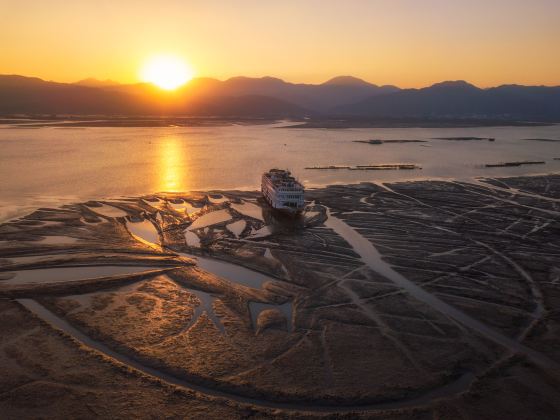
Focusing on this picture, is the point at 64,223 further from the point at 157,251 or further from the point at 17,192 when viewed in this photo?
the point at 17,192

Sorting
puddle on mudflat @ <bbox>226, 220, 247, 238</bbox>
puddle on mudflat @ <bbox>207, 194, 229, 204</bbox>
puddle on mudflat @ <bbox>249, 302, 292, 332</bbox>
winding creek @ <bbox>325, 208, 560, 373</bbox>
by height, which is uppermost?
puddle on mudflat @ <bbox>207, 194, 229, 204</bbox>

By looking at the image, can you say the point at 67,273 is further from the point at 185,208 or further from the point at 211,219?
the point at 185,208

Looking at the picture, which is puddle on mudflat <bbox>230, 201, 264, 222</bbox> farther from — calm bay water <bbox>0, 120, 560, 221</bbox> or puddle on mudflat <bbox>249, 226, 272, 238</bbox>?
calm bay water <bbox>0, 120, 560, 221</bbox>

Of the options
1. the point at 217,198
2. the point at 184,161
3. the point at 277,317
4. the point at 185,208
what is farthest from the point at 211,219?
the point at 184,161

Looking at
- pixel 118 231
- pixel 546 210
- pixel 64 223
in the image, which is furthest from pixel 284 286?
pixel 546 210

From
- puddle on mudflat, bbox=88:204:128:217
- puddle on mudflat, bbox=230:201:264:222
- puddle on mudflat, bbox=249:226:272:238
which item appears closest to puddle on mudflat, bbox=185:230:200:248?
puddle on mudflat, bbox=249:226:272:238
